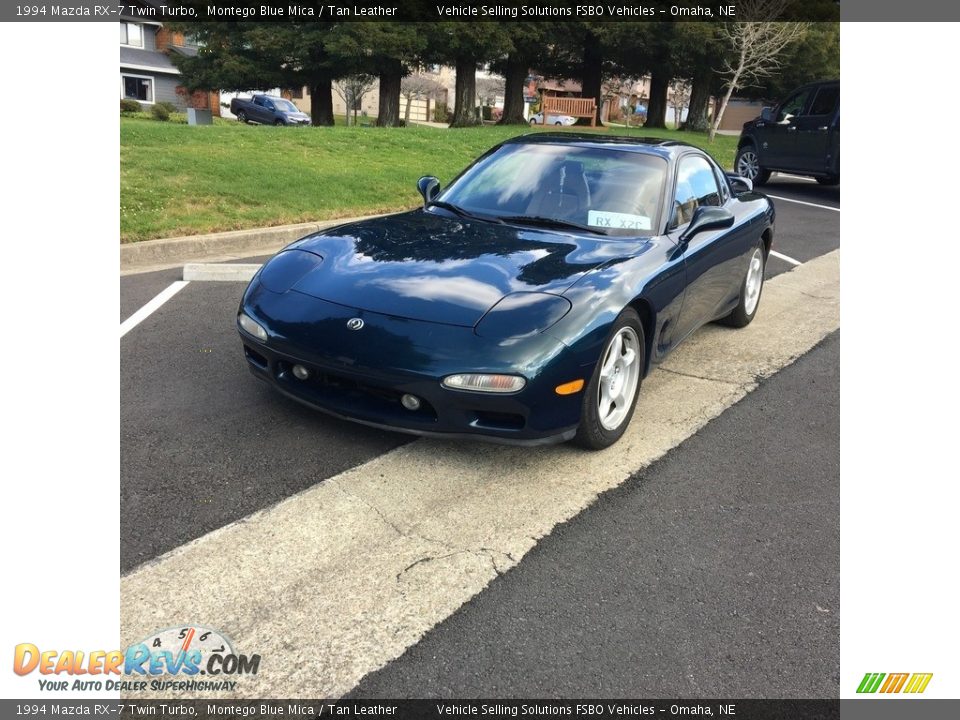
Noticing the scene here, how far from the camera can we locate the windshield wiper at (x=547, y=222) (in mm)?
4324

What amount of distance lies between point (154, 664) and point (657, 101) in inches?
1356

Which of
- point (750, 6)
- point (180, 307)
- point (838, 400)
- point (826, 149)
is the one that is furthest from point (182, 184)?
point (750, 6)

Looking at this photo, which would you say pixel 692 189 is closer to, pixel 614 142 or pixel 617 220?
pixel 614 142

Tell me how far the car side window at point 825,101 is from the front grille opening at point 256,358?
483 inches

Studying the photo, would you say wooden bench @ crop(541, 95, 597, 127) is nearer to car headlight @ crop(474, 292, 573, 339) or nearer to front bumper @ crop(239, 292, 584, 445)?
car headlight @ crop(474, 292, 573, 339)

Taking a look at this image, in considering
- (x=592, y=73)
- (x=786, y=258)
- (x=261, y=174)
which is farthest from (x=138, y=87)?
(x=786, y=258)

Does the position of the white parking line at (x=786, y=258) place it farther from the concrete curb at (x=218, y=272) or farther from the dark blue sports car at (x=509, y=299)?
the concrete curb at (x=218, y=272)

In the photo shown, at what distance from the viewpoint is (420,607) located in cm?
254

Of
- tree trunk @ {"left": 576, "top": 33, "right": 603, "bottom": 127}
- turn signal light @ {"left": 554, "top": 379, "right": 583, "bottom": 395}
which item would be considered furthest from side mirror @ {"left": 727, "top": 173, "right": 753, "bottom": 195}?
tree trunk @ {"left": 576, "top": 33, "right": 603, "bottom": 127}

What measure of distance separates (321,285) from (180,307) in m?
2.42

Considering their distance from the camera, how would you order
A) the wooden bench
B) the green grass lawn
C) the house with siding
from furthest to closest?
the house with siding < the wooden bench < the green grass lawn

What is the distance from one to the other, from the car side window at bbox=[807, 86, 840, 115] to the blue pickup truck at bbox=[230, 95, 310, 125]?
24487 mm

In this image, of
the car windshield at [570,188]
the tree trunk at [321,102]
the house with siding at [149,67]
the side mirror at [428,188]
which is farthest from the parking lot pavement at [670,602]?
the house with siding at [149,67]

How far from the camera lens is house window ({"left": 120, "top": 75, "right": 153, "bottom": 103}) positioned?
45.0 meters
